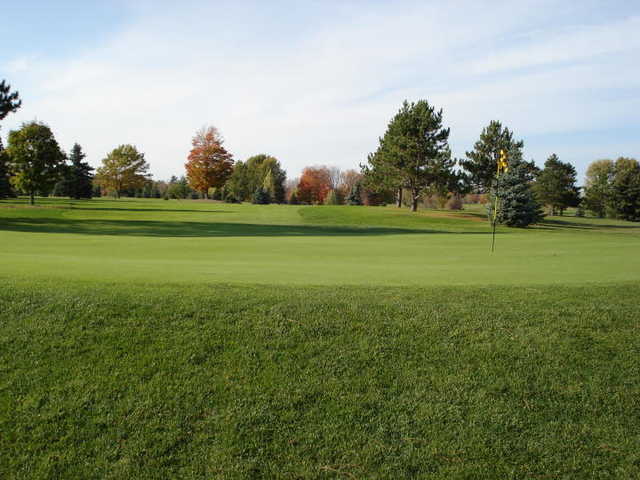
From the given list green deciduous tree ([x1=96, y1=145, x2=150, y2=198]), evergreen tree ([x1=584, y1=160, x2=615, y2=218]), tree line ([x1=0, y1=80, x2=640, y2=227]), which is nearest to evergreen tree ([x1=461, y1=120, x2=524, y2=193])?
tree line ([x1=0, y1=80, x2=640, y2=227])

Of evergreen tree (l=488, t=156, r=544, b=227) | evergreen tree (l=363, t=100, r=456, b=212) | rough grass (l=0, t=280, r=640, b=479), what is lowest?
rough grass (l=0, t=280, r=640, b=479)

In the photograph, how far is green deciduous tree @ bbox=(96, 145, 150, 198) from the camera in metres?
75.9

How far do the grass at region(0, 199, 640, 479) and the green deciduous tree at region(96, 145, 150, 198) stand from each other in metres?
73.5

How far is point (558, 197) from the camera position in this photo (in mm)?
71000

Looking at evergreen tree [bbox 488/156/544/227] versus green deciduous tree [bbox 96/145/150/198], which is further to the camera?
green deciduous tree [bbox 96/145/150/198]

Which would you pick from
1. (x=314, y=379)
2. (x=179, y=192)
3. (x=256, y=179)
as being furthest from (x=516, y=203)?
(x=179, y=192)

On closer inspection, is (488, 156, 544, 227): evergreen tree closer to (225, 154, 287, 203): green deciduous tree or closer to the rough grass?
the rough grass

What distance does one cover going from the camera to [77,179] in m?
62.9

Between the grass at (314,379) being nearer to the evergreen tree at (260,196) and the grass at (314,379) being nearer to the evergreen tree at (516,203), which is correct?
the evergreen tree at (516,203)

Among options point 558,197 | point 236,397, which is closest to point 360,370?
point 236,397

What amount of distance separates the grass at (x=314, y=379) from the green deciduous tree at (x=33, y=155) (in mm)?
39727

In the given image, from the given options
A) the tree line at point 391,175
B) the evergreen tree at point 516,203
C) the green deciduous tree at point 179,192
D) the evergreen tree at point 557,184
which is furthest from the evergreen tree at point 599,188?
the green deciduous tree at point 179,192

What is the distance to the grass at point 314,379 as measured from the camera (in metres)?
4.44

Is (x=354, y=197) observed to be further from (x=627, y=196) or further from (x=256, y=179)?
(x=627, y=196)
